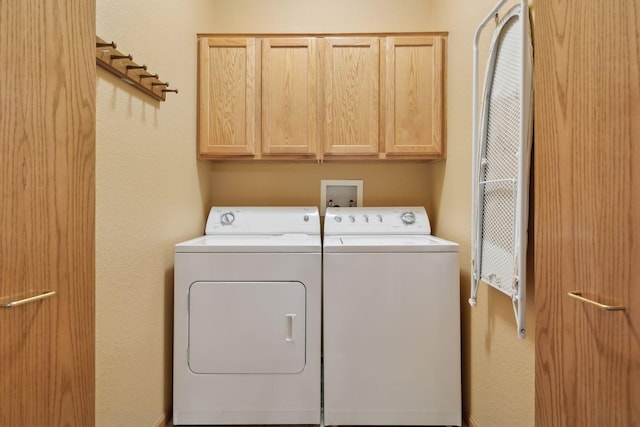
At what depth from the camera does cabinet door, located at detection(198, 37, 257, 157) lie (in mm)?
2045

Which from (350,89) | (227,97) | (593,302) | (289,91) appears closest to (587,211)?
(593,302)

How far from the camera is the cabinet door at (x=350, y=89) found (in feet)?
6.69

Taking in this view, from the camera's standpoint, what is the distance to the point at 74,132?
2.82ft

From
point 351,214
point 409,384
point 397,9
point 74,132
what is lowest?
point 409,384

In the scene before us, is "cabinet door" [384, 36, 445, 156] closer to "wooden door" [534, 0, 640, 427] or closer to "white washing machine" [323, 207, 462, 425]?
"white washing machine" [323, 207, 462, 425]

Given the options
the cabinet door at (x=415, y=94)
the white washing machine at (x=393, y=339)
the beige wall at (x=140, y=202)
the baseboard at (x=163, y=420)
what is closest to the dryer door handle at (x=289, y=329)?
the white washing machine at (x=393, y=339)

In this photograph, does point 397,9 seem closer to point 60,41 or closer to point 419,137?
point 419,137

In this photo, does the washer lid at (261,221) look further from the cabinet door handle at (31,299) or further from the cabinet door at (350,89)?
the cabinet door handle at (31,299)

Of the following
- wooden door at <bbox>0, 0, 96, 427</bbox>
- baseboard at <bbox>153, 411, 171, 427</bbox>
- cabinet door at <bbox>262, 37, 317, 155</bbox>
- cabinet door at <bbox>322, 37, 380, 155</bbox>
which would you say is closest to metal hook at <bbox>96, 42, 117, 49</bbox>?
wooden door at <bbox>0, 0, 96, 427</bbox>

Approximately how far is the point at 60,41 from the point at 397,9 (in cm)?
219

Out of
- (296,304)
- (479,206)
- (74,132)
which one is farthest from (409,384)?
(74,132)

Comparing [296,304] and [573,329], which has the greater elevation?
[573,329]

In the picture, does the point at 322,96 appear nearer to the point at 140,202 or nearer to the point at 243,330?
the point at 140,202

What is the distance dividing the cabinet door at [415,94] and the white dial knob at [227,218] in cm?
109
